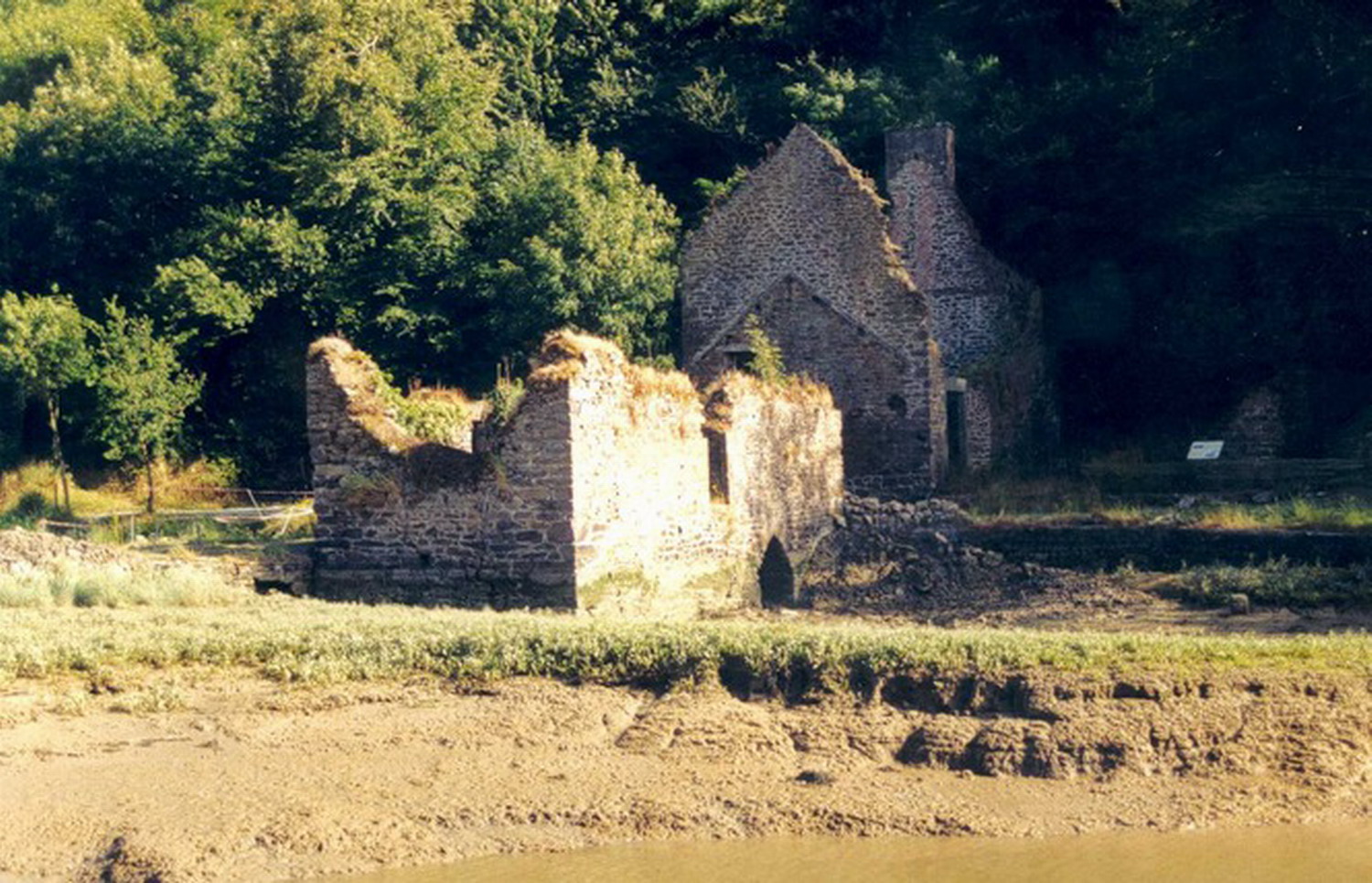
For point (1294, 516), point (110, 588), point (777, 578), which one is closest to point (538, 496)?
point (110, 588)

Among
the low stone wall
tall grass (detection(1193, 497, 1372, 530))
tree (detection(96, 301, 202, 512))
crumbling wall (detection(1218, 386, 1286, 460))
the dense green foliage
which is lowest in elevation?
tall grass (detection(1193, 497, 1372, 530))

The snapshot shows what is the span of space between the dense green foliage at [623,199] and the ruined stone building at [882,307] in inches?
52.9

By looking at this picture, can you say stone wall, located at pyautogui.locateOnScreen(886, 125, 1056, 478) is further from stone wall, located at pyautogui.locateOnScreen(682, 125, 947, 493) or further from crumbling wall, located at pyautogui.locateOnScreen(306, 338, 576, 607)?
crumbling wall, located at pyautogui.locateOnScreen(306, 338, 576, 607)

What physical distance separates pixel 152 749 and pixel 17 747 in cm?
99

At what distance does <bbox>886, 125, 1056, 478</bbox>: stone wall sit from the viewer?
105 ft

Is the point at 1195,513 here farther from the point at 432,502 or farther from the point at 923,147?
the point at 432,502

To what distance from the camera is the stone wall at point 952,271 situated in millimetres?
31953

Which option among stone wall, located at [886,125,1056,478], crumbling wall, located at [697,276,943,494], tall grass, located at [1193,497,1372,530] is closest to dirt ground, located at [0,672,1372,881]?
tall grass, located at [1193,497,1372,530]

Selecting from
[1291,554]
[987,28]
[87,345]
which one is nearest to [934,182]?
[987,28]

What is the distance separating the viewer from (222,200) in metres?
32.1

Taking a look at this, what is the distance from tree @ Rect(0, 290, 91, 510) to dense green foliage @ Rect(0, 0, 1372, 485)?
58.5 inches

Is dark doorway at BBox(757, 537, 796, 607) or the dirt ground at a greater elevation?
dark doorway at BBox(757, 537, 796, 607)

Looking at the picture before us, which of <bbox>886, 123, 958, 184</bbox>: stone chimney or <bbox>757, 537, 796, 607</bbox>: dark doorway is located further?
<bbox>886, 123, 958, 184</bbox>: stone chimney

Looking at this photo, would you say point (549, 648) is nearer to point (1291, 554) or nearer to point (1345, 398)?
point (1291, 554)
